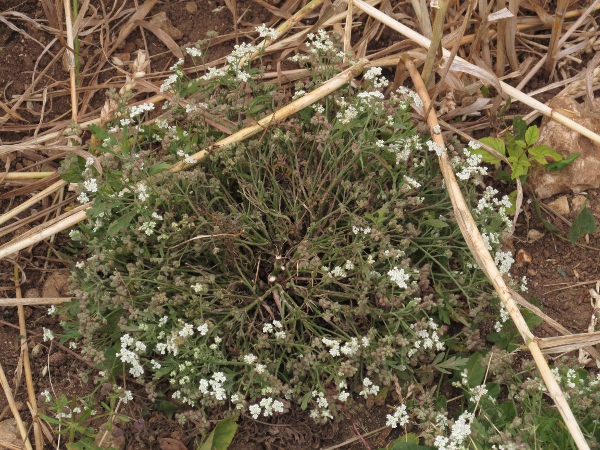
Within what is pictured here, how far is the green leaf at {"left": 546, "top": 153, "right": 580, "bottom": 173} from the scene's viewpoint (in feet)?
12.6

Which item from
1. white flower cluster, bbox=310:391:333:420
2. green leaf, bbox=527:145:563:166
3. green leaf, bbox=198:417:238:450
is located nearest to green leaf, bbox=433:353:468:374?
white flower cluster, bbox=310:391:333:420

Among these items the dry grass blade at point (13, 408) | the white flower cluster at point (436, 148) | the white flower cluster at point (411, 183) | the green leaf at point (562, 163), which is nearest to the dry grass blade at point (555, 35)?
the green leaf at point (562, 163)

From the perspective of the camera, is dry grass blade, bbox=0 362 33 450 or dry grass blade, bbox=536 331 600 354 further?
dry grass blade, bbox=0 362 33 450

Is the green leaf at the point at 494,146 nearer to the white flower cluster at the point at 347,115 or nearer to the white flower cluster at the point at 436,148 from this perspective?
the white flower cluster at the point at 436,148

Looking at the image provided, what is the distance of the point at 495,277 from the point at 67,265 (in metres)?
2.15

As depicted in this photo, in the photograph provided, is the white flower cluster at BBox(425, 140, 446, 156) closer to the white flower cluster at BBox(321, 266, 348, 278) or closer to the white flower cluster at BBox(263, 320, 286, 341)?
the white flower cluster at BBox(321, 266, 348, 278)

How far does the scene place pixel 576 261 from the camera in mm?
3928

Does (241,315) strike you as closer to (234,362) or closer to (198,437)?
(234,362)

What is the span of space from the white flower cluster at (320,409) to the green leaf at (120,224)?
107 cm

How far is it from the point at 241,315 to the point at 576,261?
1.88 meters

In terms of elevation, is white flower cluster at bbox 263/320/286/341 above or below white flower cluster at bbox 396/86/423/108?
below

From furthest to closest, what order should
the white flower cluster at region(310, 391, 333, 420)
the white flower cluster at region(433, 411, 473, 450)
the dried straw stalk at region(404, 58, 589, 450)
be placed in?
the white flower cluster at region(310, 391, 333, 420), the white flower cluster at region(433, 411, 473, 450), the dried straw stalk at region(404, 58, 589, 450)

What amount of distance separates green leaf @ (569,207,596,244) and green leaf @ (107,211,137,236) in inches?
89.1

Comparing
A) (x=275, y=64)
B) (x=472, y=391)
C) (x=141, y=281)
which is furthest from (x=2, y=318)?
(x=472, y=391)
